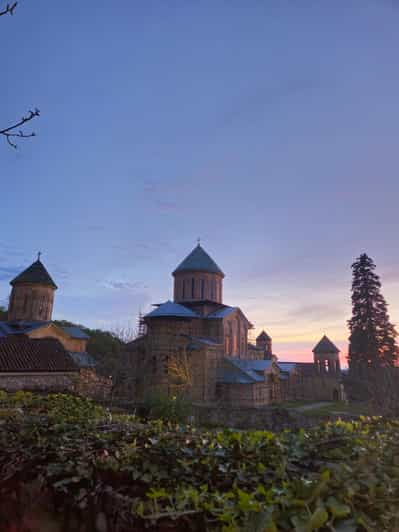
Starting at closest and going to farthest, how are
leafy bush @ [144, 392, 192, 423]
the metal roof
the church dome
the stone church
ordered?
1. leafy bush @ [144, 392, 192, 423]
2. the stone church
3. the metal roof
4. the church dome

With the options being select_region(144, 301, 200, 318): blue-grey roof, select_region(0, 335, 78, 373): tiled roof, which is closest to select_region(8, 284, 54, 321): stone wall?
select_region(144, 301, 200, 318): blue-grey roof

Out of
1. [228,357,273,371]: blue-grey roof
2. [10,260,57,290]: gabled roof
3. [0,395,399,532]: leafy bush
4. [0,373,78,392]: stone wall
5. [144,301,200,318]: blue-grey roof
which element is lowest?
[0,373,78,392]: stone wall

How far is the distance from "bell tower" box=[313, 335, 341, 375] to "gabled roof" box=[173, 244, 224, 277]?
19.5 metres

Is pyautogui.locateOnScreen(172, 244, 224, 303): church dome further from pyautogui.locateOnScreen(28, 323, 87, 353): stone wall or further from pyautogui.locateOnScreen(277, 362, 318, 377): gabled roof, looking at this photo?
pyautogui.locateOnScreen(277, 362, 318, 377): gabled roof

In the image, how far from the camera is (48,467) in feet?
8.55

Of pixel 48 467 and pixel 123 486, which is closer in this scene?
pixel 123 486

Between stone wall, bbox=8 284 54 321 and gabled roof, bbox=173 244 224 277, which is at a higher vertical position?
gabled roof, bbox=173 244 224 277

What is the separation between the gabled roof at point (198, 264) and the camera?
34.0 m

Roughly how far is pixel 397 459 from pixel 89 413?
338cm

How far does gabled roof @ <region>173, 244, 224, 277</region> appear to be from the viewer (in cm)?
3404

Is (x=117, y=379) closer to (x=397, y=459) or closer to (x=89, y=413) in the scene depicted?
(x=89, y=413)

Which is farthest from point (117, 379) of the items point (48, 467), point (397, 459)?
point (397, 459)

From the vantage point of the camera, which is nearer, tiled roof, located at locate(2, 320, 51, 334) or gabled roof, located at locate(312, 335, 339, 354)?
tiled roof, located at locate(2, 320, 51, 334)

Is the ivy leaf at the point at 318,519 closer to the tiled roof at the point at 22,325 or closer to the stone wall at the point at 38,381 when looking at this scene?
the stone wall at the point at 38,381
